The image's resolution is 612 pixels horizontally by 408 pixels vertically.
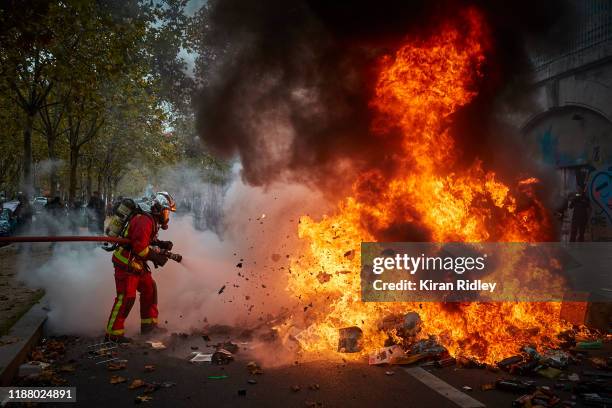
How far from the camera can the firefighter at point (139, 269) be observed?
6.45 meters

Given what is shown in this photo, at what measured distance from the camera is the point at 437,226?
23.4 feet

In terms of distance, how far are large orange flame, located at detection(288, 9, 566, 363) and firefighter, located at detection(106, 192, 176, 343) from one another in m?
2.16

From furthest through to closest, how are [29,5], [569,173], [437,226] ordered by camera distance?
[569,173]
[29,5]
[437,226]

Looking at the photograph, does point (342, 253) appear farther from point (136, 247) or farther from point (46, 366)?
point (46, 366)

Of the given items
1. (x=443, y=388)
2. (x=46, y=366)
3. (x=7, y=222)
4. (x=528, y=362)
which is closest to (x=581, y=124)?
(x=528, y=362)

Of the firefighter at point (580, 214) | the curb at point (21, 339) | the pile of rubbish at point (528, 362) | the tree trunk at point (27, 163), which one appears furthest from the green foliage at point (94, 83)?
the firefighter at point (580, 214)

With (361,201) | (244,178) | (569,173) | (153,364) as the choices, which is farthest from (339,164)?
(569,173)

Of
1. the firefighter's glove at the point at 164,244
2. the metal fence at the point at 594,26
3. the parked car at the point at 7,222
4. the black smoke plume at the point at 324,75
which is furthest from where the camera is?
the parked car at the point at 7,222

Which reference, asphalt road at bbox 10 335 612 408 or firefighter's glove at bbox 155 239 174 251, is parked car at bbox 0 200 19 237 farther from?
asphalt road at bbox 10 335 612 408

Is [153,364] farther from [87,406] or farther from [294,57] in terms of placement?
[294,57]

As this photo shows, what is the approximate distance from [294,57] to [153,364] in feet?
18.6

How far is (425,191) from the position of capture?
721cm

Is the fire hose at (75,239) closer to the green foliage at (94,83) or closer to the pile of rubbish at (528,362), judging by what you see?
the pile of rubbish at (528,362)

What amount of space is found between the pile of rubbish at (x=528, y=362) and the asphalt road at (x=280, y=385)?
10 cm
